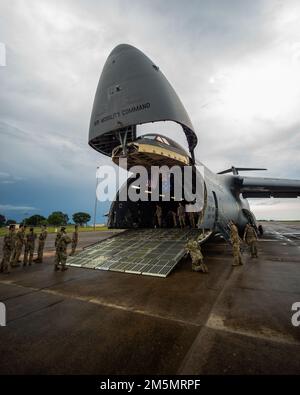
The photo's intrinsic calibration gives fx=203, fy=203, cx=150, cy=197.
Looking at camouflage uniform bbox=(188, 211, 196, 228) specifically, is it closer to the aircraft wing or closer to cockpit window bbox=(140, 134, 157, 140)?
the aircraft wing

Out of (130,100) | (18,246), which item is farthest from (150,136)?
(18,246)

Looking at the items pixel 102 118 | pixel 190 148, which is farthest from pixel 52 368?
pixel 190 148

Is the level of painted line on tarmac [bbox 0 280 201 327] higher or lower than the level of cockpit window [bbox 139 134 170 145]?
lower

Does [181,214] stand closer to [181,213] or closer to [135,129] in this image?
[181,213]

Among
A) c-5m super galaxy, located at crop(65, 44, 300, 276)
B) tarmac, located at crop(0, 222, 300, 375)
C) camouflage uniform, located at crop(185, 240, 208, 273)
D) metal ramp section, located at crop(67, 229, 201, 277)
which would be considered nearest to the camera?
tarmac, located at crop(0, 222, 300, 375)

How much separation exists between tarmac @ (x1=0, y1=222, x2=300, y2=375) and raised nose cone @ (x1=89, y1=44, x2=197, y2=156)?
528cm

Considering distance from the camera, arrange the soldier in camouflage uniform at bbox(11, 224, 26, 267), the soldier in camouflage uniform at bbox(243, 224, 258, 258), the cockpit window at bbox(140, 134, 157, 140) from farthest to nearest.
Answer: the soldier in camouflage uniform at bbox(243, 224, 258, 258)
the soldier in camouflage uniform at bbox(11, 224, 26, 267)
the cockpit window at bbox(140, 134, 157, 140)

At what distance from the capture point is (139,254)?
8898 millimetres

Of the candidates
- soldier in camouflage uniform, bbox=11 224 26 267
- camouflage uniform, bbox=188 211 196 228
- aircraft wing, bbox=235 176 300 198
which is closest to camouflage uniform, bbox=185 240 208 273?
camouflage uniform, bbox=188 211 196 228

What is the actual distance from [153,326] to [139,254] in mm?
5370

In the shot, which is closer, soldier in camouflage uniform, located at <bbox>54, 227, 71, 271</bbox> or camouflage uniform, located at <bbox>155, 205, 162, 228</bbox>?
soldier in camouflage uniform, located at <bbox>54, 227, 71, 271</bbox>

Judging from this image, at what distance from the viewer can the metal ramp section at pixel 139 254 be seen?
7566 millimetres

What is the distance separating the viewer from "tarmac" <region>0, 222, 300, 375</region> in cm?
257
